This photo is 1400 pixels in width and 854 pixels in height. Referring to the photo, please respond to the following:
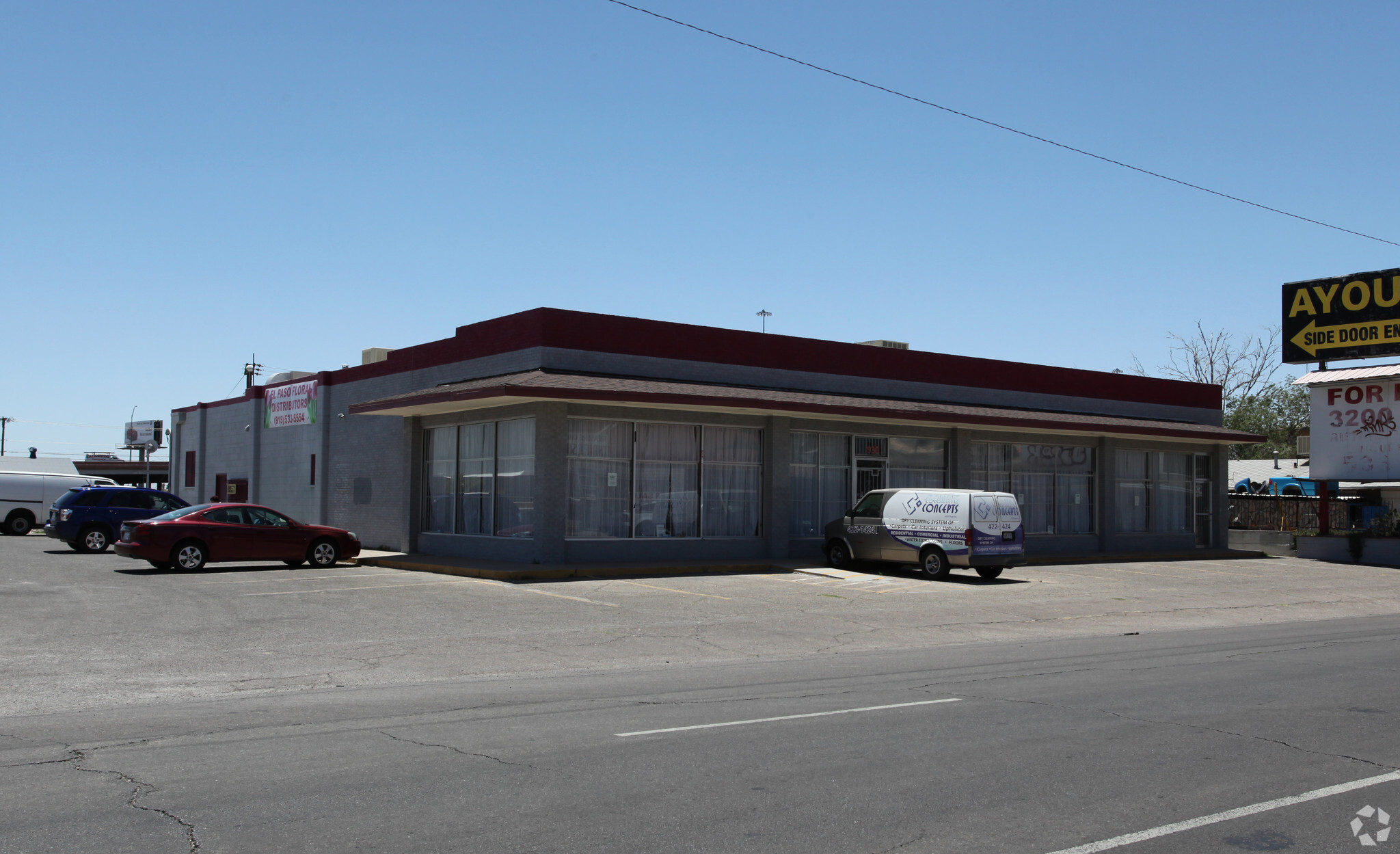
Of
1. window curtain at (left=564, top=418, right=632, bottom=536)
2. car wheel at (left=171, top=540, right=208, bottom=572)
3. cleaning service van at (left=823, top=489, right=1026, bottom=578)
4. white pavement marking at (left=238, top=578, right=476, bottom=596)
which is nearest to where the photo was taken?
white pavement marking at (left=238, top=578, right=476, bottom=596)

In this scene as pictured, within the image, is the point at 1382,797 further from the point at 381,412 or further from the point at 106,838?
the point at 381,412

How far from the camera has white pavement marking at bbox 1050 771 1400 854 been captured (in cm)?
562

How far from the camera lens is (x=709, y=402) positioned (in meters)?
24.2

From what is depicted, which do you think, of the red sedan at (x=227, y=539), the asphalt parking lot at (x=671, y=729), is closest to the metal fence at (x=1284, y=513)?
the asphalt parking lot at (x=671, y=729)

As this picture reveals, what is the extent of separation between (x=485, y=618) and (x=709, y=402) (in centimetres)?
891

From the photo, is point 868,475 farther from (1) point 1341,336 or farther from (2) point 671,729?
(2) point 671,729

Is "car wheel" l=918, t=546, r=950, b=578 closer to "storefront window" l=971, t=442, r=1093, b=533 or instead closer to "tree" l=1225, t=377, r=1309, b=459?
"storefront window" l=971, t=442, r=1093, b=533

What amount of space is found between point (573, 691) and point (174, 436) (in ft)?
128

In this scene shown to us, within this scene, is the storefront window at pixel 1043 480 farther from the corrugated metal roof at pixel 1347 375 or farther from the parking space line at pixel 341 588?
the parking space line at pixel 341 588

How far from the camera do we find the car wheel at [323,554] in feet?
80.9

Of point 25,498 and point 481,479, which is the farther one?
point 25,498

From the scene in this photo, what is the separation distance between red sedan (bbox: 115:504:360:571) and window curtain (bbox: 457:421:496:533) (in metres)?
2.58

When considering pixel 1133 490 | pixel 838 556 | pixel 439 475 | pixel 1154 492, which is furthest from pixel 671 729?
pixel 1154 492

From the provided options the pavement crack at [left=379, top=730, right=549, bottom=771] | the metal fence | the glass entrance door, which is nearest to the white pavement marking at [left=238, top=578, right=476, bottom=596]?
the pavement crack at [left=379, top=730, right=549, bottom=771]
